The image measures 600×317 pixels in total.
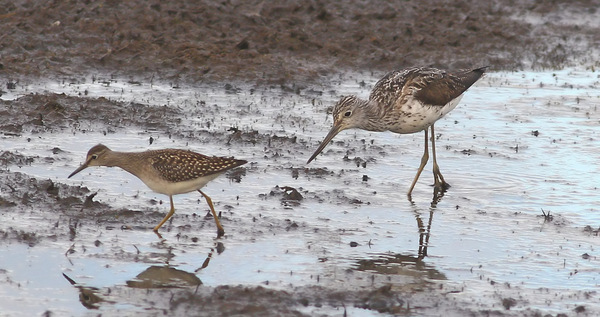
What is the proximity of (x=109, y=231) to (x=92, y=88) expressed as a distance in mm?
5818

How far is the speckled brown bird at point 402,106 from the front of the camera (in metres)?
10.9

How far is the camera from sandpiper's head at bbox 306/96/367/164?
10.8 m

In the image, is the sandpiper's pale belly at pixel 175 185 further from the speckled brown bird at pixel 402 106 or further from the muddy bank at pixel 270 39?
the muddy bank at pixel 270 39

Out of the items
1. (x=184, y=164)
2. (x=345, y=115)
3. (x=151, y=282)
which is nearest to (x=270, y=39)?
(x=345, y=115)

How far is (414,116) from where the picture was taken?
11.2m

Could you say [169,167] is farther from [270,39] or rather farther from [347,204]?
[270,39]

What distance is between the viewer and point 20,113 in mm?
12719

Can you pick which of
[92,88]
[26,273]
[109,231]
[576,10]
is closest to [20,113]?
[92,88]

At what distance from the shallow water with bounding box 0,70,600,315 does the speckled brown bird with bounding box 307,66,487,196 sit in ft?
2.30

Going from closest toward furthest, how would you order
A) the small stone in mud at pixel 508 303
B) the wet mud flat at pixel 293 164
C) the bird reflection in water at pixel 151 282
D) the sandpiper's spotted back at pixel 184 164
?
the bird reflection in water at pixel 151 282, the small stone in mud at pixel 508 303, the wet mud flat at pixel 293 164, the sandpiper's spotted back at pixel 184 164

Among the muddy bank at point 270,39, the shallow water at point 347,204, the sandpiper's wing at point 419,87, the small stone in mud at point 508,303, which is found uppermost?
the muddy bank at point 270,39

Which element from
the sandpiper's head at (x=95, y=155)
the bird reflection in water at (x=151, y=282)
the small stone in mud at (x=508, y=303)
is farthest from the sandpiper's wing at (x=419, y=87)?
the small stone in mud at (x=508, y=303)

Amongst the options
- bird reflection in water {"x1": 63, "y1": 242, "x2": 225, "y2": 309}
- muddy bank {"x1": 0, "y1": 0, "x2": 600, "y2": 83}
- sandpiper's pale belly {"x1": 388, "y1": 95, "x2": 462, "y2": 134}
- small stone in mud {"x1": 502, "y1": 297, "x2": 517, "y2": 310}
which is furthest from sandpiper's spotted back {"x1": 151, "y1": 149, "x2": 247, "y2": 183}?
muddy bank {"x1": 0, "y1": 0, "x2": 600, "y2": 83}

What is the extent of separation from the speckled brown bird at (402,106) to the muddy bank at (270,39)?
4.53m
